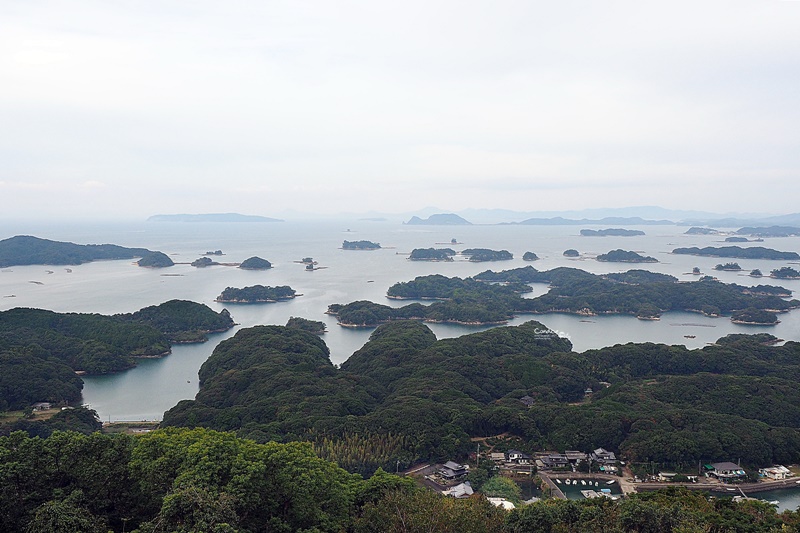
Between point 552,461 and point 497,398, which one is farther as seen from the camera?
point 497,398

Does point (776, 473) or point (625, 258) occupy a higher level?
point (625, 258)

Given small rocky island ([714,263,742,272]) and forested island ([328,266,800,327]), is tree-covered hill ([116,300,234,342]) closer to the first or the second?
forested island ([328,266,800,327])

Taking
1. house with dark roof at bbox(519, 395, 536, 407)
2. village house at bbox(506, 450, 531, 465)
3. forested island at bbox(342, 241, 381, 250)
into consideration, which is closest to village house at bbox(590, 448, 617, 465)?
village house at bbox(506, 450, 531, 465)

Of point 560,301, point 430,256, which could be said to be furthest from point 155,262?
point 560,301

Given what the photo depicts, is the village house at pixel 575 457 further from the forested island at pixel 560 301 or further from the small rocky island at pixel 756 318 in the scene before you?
the small rocky island at pixel 756 318

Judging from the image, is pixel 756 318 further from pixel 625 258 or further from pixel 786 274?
pixel 625 258

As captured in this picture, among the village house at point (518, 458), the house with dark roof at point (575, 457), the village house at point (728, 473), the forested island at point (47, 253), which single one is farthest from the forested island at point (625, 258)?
the forested island at point (47, 253)
